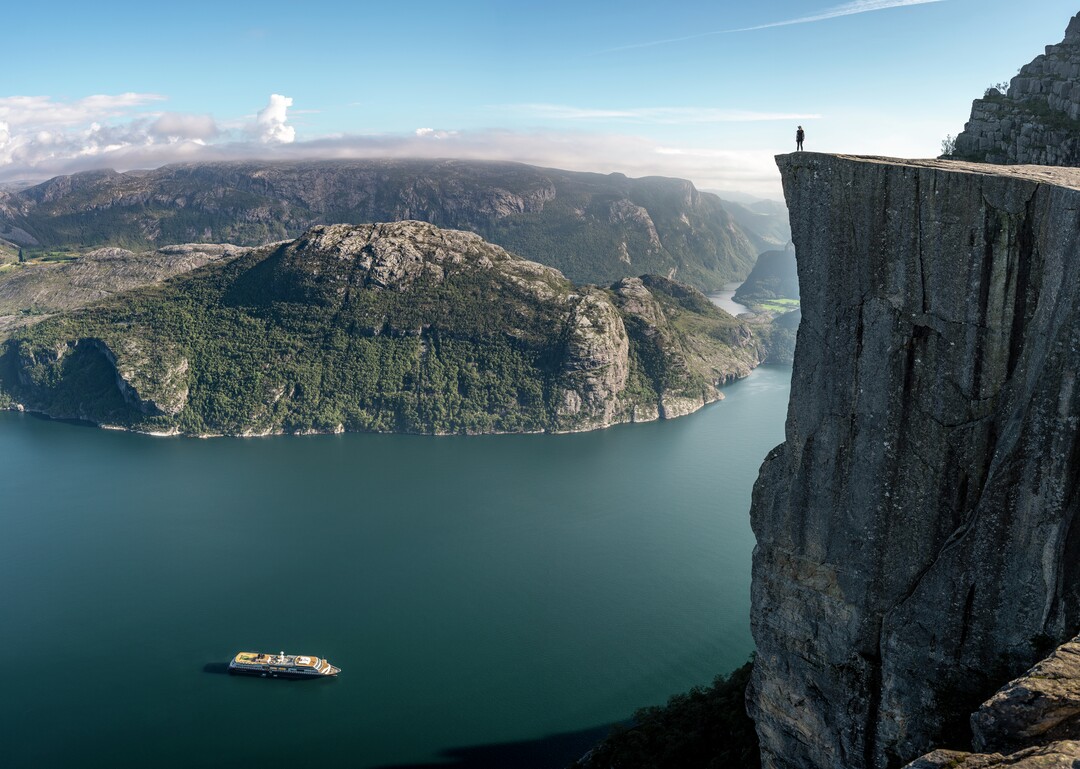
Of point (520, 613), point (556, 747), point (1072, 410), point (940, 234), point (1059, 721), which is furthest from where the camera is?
point (520, 613)

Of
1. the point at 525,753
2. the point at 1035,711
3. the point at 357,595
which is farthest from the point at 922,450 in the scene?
the point at 357,595

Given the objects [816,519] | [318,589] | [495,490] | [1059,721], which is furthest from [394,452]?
[1059,721]

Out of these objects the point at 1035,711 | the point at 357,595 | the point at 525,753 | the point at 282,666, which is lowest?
the point at 357,595

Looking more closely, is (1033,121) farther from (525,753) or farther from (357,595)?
(357,595)

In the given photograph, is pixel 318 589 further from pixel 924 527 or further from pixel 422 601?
pixel 924 527

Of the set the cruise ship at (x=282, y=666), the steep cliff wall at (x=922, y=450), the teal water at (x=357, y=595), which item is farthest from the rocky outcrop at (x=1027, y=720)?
the cruise ship at (x=282, y=666)

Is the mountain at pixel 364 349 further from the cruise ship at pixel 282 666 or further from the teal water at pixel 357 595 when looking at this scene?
the cruise ship at pixel 282 666

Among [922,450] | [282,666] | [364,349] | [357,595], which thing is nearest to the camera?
[922,450]
